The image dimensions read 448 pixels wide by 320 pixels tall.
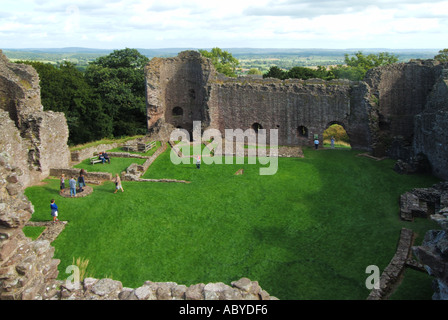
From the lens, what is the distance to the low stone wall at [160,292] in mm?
8818

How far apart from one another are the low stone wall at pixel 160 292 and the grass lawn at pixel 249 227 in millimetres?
3010

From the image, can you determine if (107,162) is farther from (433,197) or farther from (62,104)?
(433,197)

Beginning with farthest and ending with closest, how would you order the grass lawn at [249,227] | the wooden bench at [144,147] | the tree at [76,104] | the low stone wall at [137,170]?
the tree at [76,104] < the wooden bench at [144,147] < the low stone wall at [137,170] < the grass lawn at [249,227]

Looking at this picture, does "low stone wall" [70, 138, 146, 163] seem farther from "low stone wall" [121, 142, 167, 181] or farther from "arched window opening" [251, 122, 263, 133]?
"arched window opening" [251, 122, 263, 133]

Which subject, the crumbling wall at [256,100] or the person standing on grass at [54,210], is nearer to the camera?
the person standing on grass at [54,210]

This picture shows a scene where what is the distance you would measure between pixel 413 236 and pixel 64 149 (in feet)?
56.2

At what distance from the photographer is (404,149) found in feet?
72.9

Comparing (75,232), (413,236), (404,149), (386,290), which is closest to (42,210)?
(75,232)

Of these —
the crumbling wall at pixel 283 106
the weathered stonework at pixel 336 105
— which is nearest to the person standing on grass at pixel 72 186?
the weathered stonework at pixel 336 105

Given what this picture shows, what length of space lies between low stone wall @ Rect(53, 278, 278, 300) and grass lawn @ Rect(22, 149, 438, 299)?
301 cm

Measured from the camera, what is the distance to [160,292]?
9.02 m

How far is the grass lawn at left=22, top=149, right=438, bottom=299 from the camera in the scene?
12781mm

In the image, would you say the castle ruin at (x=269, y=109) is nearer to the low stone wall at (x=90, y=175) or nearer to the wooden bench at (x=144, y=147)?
the low stone wall at (x=90, y=175)

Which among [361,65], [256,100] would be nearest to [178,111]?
[256,100]
